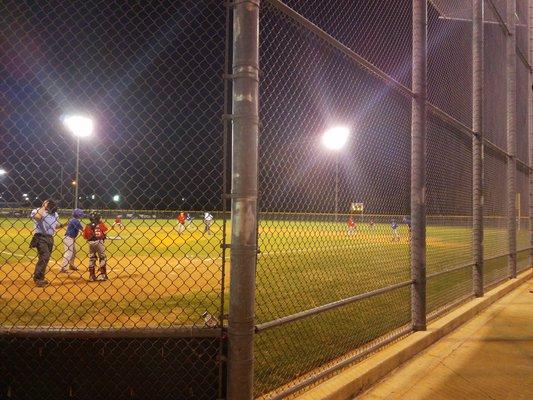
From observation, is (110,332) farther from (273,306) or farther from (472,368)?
(273,306)

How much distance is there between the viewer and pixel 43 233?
9.99 metres

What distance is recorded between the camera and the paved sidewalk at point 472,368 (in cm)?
416

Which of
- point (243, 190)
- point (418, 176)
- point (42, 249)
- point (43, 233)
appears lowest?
point (42, 249)

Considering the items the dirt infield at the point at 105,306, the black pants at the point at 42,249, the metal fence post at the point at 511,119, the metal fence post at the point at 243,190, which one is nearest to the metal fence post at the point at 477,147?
the metal fence post at the point at 511,119

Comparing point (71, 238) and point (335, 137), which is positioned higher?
point (335, 137)

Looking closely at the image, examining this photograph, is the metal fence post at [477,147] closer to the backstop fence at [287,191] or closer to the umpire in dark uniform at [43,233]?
the backstop fence at [287,191]

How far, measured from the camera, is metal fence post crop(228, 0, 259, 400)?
Answer: 2.91m

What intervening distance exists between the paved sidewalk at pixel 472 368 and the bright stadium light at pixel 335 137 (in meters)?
3.38

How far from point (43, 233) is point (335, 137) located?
21.5 ft

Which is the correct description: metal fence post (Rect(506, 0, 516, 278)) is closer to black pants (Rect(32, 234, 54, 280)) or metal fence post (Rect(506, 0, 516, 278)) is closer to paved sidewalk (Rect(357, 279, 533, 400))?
paved sidewalk (Rect(357, 279, 533, 400))

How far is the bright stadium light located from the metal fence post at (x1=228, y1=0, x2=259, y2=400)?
173 inches

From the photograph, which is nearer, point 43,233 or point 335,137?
point 335,137

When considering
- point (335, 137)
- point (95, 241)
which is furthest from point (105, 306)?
point (335, 137)

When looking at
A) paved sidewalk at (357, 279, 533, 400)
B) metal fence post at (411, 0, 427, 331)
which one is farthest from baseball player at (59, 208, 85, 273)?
paved sidewalk at (357, 279, 533, 400)
